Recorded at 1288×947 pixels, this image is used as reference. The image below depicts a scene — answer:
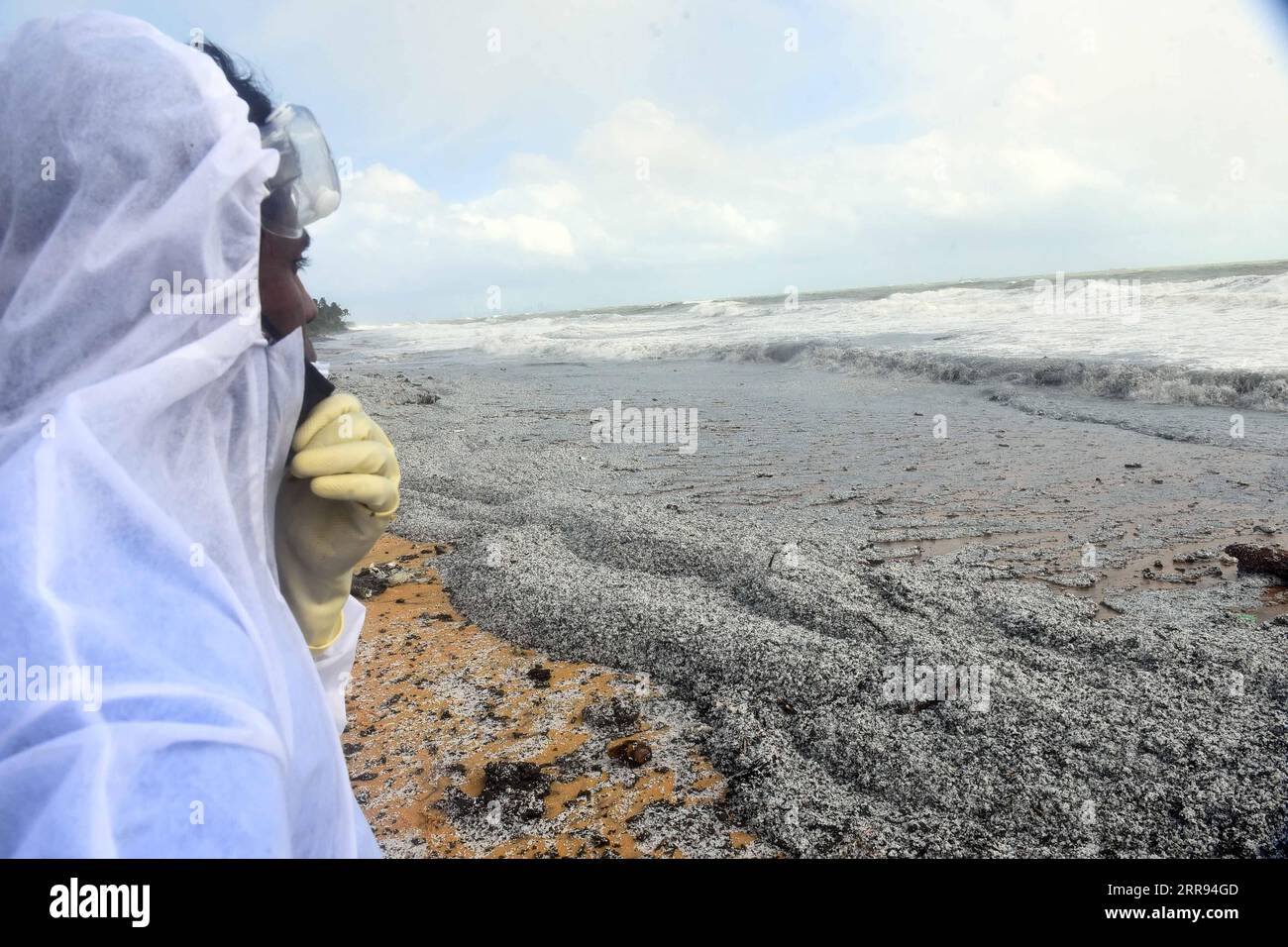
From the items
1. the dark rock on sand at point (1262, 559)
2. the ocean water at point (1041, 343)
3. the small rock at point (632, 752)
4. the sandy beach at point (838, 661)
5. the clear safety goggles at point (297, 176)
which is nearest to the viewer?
the clear safety goggles at point (297, 176)

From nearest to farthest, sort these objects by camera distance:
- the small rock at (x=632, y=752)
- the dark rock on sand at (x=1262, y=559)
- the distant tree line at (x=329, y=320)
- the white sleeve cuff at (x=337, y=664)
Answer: the white sleeve cuff at (x=337, y=664)
the small rock at (x=632, y=752)
the dark rock on sand at (x=1262, y=559)
the distant tree line at (x=329, y=320)

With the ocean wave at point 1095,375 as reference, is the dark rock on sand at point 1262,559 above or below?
below

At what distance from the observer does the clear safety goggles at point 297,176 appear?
133 cm

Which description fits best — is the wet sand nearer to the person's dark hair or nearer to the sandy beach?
the sandy beach

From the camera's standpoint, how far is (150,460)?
0.98 meters

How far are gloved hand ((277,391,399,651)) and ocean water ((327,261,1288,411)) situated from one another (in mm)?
9921

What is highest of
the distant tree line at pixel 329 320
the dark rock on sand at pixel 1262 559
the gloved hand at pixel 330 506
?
the distant tree line at pixel 329 320

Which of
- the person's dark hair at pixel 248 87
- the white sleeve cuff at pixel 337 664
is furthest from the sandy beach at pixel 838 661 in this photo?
the person's dark hair at pixel 248 87

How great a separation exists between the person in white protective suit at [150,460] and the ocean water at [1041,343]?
10199 millimetres

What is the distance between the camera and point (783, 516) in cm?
512

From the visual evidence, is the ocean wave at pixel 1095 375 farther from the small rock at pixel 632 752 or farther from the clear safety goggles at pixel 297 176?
the clear safety goggles at pixel 297 176

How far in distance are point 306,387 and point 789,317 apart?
28073 mm

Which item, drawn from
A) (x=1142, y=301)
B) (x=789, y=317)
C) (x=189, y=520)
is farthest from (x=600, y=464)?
(x=789, y=317)

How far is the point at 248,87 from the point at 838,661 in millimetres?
2628
